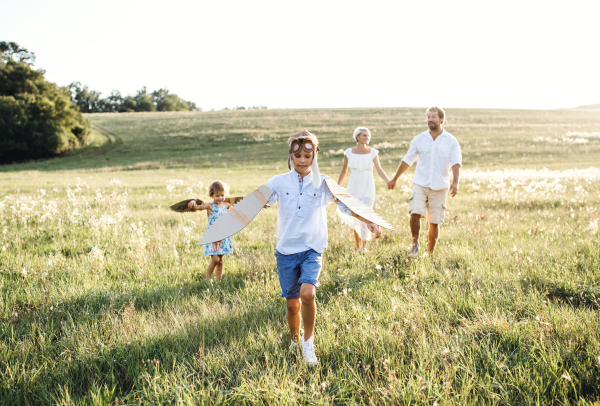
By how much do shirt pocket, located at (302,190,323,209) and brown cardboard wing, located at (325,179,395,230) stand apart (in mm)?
140

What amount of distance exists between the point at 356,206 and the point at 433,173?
366 centimetres

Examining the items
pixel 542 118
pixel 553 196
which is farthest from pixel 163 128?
pixel 542 118

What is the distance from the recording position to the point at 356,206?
348 centimetres

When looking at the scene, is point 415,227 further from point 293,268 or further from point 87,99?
point 87,99

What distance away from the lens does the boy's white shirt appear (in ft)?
11.6

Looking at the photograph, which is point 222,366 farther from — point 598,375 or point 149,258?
point 149,258

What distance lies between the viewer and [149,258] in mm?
6152

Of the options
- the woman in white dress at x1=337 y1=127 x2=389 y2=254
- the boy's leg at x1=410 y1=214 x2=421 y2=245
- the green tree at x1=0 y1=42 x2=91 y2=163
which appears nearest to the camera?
the boy's leg at x1=410 y1=214 x2=421 y2=245

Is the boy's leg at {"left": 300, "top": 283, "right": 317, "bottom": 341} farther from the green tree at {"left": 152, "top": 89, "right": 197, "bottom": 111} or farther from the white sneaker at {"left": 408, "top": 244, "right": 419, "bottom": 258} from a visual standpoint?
the green tree at {"left": 152, "top": 89, "right": 197, "bottom": 111}

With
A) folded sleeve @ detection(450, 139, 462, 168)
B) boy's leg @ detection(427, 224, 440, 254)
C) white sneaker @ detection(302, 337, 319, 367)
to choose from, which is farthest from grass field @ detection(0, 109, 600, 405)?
folded sleeve @ detection(450, 139, 462, 168)

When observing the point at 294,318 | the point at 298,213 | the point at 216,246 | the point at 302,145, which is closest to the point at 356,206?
→ the point at 298,213

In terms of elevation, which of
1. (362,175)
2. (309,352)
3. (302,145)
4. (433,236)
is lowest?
(309,352)

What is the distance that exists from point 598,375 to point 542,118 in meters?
68.4

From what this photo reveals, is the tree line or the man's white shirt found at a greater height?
the tree line
